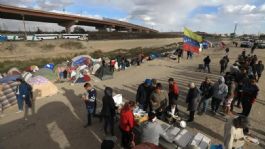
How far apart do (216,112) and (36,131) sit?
7620 millimetres

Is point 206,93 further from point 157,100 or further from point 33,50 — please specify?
point 33,50

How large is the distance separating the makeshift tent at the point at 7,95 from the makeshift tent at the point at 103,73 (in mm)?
6660

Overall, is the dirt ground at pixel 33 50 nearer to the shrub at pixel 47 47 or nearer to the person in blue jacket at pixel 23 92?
the shrub at pixel 47 47

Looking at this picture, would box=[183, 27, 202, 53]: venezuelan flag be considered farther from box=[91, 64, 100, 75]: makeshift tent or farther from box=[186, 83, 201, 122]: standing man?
box=[186, 83, 201, 122]: standing man

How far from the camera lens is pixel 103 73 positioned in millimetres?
17062

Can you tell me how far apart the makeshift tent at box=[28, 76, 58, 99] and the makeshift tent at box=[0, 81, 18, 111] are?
114cm

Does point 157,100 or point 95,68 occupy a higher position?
point 157,100

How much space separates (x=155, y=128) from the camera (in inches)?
209

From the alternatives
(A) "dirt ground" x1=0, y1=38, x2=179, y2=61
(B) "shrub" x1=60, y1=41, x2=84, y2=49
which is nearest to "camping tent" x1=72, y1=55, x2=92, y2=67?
(A) "dirt ground" x1=0, y1=38, x2=179, y2=61

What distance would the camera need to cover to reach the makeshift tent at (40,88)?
41.3 feet

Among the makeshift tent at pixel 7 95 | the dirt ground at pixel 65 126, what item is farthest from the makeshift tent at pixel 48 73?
the makeshift tent at pixel 7 95

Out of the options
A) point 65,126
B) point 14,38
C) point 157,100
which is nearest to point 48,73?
point 65,126

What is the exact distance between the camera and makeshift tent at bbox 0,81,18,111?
10.9m

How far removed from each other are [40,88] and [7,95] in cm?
186
